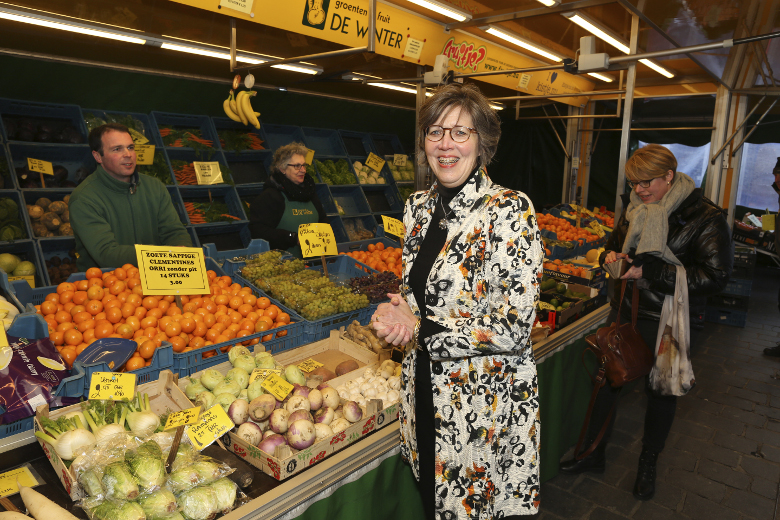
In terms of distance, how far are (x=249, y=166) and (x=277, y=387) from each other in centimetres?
494

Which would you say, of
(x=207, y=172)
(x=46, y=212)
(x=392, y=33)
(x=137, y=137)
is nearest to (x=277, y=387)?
(x=392, y=33)

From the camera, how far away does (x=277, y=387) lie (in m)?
1.99

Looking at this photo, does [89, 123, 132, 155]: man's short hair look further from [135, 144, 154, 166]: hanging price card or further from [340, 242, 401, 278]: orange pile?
[340, 242, 401, 278]: orange pile

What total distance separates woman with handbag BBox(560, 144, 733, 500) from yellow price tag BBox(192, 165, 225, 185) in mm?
4378

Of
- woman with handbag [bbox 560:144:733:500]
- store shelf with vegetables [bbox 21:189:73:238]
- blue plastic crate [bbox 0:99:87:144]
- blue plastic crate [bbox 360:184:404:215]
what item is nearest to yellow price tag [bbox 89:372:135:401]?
woman with handbag [bbox 560:144:733:500]

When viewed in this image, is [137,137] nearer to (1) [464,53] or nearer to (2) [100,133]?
(2) [100,133]

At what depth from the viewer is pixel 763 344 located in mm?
6148

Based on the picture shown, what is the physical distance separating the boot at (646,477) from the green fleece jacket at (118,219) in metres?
3.57

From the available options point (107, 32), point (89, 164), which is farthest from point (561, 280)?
point (89, 164)

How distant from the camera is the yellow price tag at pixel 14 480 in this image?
1.45m

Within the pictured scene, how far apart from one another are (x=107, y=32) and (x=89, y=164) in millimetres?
1970

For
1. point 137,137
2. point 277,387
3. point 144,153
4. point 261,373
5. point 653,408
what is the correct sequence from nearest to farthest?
point 277,387
point 261,373
point 653,408
point 144,153
point 137,137

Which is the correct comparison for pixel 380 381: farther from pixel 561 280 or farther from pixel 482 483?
pixel 561 280

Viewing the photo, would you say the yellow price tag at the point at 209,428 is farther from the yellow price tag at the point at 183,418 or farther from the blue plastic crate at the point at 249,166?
the blue plastic crate at the point at 249,166
